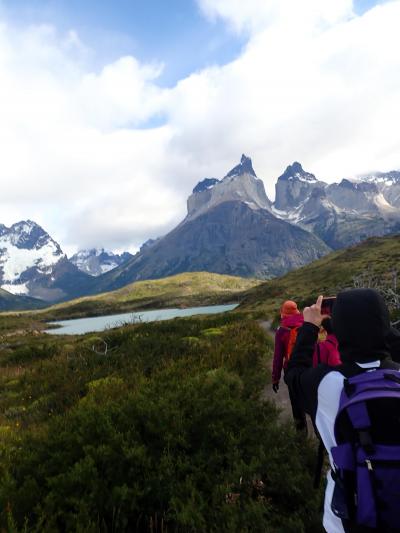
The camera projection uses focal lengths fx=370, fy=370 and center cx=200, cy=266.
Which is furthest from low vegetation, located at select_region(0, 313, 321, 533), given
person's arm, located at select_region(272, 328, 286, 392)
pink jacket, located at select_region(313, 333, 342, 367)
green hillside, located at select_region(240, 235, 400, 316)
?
green hillside, located at select_region(240, 235, 400, 316)

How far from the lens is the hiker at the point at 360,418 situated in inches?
80.4

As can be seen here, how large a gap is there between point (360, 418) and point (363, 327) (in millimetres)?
561

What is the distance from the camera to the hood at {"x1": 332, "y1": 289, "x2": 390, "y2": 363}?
237 centimetres

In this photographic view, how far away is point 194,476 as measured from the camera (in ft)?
14.8

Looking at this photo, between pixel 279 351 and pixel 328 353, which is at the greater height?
pixel 328 353

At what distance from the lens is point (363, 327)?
2387 mm

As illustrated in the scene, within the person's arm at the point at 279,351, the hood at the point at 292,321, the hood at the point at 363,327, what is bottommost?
the person's arm at the point at 279,351

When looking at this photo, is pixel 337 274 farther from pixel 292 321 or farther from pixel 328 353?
pixel 328 353

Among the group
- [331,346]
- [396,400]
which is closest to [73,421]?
[331,346]

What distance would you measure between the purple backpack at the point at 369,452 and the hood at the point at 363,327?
14 centimetres

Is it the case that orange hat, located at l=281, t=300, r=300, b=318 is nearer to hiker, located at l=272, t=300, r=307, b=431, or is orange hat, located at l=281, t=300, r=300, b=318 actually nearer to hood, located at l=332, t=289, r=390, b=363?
hiker, located at l=272, t=300, r=307, b=431

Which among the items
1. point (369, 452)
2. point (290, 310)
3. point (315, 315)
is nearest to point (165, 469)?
point (315, 315)

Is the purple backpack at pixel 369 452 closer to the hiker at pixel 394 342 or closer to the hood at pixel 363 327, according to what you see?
the hood at pixel 363 327

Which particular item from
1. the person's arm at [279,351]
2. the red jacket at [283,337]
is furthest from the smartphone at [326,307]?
the person's arm at [279,351]
